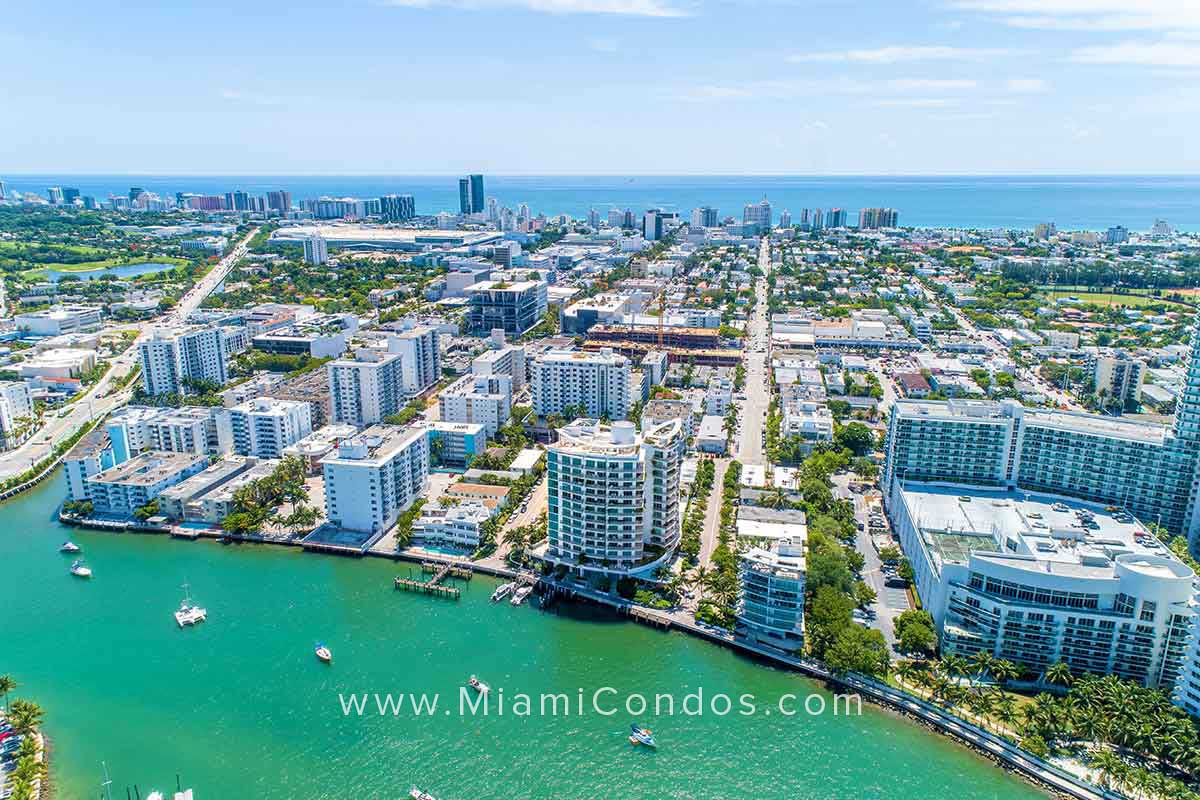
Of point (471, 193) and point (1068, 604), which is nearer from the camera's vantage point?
point (1068, 604)

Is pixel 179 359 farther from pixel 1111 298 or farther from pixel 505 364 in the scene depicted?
pixel 1111 298

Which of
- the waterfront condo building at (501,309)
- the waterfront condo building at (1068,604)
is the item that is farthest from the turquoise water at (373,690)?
the waterfront condo building at (501,309)

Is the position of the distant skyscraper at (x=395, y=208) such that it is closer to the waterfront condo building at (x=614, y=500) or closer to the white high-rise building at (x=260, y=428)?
the white high-rise building at (x=260, y=428)

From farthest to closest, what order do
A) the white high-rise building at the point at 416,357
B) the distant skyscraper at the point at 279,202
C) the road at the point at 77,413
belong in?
the distant skyscraper at the point at 279,202 → the white high-rise building at the point at 416,357 → the road at the point at 77,413

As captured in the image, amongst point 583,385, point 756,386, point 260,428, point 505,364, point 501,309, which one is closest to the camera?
point 260,428

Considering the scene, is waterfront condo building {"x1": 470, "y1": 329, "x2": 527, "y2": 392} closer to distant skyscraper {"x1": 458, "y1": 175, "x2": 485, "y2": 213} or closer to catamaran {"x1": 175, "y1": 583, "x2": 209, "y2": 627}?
catamaran {"x1": 175, "y1": 583, "x2": 209, "y2": 627}

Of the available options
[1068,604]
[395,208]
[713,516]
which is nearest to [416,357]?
[713,516]

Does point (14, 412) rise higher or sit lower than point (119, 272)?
lower
